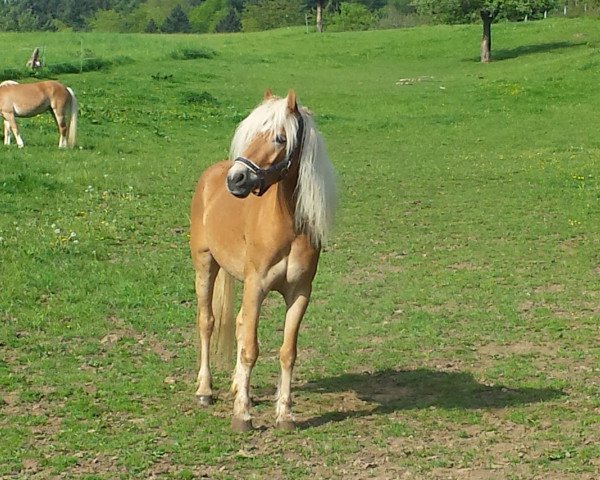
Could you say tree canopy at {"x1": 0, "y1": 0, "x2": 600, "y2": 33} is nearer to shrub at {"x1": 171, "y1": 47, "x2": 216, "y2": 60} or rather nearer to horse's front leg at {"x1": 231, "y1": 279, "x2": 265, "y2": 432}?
shrub at {"x1": 171, "y1": 47, "x2": 216, "y2": 60}

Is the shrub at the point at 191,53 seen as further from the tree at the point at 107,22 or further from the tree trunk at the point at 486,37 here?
the tree at the point at 107,22

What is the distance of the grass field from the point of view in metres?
5.31

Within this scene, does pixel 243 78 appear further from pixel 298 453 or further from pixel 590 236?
pixel 298 453

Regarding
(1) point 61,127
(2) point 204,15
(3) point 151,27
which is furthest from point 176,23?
(1) point 61,127

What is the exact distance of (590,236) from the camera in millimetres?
11586

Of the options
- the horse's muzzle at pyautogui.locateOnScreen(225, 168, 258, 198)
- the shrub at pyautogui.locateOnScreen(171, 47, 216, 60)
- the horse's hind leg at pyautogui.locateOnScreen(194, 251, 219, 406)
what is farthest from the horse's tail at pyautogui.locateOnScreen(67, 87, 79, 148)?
the shrub at pyautogui.locateOnScreen(171, 47, 216, 60)

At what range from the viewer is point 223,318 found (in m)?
6.56

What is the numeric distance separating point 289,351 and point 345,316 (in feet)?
9.08

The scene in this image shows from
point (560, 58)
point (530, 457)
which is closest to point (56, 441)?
point (530, 457)

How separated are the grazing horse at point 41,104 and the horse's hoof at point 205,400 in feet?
40.2

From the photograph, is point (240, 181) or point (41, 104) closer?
point (240, 181)

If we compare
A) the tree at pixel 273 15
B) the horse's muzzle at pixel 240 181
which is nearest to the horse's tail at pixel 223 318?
the horse's muzzle at pixel 240 181

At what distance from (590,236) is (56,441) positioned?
8.07 m

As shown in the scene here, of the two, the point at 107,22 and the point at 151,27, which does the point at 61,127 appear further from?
the point at 107,22
